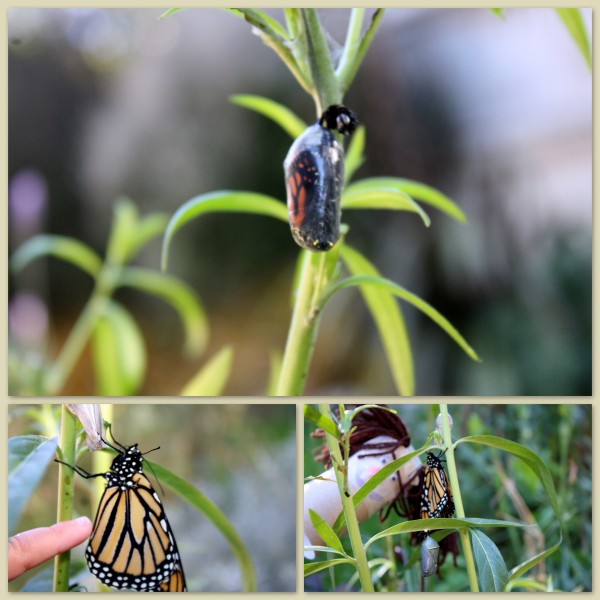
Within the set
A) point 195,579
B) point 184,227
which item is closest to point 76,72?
point 184,227

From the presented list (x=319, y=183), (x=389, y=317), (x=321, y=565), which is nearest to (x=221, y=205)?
(x=319, y=183)

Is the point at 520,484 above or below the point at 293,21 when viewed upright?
below

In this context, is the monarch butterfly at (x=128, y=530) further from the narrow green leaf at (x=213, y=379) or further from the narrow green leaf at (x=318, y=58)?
the narrow green leaf at (x=318, y=58)

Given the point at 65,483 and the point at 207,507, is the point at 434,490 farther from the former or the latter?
the point at 65,483

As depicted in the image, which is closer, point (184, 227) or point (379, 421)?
point (379, 421)

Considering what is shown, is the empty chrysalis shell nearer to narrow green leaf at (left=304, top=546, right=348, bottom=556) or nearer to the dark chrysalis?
narrow green leaf at (left=304, top=546, right=348, bottom=556)

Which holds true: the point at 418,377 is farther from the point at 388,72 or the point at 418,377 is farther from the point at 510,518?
A: the point at 388,72

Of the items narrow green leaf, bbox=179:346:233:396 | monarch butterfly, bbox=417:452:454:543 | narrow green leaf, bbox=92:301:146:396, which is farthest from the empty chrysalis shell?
narrow green leaf, bbox=92:301:146:396

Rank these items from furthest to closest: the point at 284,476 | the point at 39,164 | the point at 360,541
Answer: the point at 39,164 < the point at 284,476 < the point at 360,541
